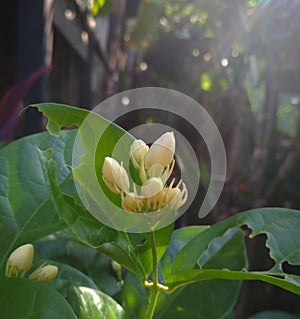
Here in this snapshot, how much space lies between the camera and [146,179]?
53cm

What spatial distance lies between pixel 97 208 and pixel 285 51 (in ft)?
7.29

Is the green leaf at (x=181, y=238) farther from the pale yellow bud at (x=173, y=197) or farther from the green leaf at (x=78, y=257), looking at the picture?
the pale yellow bud at (x=173, y=197)

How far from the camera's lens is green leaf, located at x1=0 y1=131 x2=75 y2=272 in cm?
65

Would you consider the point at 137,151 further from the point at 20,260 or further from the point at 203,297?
the point at 203,297

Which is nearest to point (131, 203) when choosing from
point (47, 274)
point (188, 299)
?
point (47, 274)

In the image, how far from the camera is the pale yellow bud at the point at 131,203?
1.70ft

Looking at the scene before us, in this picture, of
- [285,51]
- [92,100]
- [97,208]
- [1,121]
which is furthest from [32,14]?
[92,100]

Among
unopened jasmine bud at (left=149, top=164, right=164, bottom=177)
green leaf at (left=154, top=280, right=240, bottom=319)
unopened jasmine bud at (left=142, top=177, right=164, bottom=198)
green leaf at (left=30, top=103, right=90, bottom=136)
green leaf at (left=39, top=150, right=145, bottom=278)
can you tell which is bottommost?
green leaf at (left=154, top=280, right=240, bottom=319)

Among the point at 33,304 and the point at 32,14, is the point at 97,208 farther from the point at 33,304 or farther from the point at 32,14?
the point at 32,14

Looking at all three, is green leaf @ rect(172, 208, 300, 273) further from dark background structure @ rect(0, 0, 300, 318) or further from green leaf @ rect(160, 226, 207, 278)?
dark background structure @ rect(0, 0, 300, 318)

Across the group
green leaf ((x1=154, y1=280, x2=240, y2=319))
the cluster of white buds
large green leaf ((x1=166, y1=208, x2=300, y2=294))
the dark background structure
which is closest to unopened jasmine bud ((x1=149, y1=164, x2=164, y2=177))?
the cluster of white buds

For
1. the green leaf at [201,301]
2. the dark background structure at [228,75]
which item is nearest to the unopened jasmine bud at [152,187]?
the green leaf at [201,301]

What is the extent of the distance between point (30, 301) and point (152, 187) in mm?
152

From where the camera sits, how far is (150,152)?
0.52m
